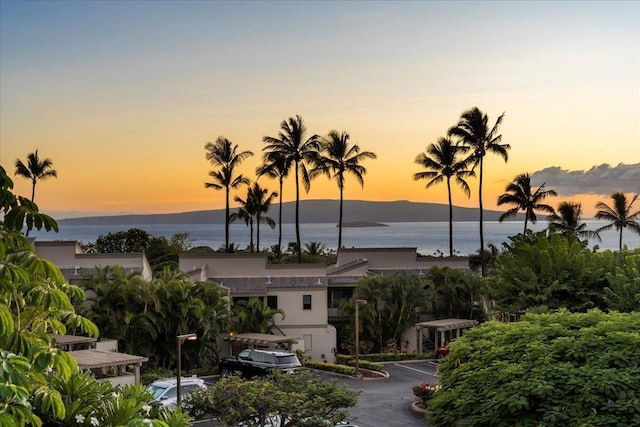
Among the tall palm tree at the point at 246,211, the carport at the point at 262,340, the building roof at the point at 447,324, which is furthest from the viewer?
the tall palm tree at the point at 246,211

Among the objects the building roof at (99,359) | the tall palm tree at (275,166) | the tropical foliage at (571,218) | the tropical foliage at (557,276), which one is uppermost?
the tall palm tree at (275,166)

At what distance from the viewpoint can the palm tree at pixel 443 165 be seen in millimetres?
63406

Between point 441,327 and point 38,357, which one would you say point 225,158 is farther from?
point 38,357

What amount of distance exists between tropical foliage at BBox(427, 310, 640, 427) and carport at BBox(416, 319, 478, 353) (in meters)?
25.8

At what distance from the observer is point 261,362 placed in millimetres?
32625

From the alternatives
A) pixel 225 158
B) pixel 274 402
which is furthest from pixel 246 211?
pixel 274 402

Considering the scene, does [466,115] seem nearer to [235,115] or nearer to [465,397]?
[235,115]

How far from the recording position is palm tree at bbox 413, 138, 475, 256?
208 ft

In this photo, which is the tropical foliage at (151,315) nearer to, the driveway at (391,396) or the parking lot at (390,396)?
the parking lot at (390,396)

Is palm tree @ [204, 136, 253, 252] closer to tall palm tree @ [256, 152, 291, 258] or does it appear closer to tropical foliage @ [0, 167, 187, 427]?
tall palm tree @ [256, 152, 291, 258]

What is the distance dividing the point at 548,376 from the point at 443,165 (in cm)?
5134

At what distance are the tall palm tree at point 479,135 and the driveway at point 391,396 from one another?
69.8ft

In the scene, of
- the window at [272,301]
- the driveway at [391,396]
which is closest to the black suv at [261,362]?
the driveway at [391,396]

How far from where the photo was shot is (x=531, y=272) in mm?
29281
